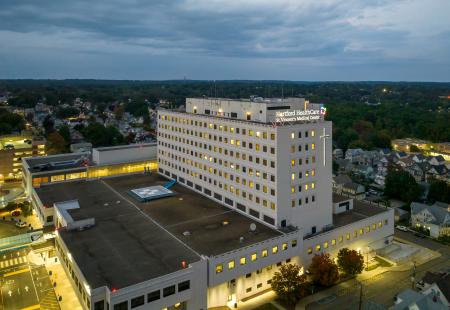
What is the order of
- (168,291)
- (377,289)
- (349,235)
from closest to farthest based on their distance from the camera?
1. (168,291)
2. (377,289)
3. (349,235)

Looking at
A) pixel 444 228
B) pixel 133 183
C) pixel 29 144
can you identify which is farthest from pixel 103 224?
pixel 29 144

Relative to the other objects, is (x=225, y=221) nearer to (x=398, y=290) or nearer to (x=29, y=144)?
(x=398, y=290)

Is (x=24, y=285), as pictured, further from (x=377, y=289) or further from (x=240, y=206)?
(x=377, y=289)

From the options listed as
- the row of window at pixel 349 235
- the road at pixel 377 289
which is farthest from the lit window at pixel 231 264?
the row of window at pixel 349 235

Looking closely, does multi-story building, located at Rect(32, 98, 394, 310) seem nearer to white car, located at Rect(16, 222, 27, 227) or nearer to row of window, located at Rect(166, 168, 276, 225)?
row of window, located at Rect(166, 168, 276, 225)

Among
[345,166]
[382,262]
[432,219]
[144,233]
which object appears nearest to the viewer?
[144,233]

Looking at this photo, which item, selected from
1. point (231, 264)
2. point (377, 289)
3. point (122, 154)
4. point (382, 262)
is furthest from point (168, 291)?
point (122, 154)

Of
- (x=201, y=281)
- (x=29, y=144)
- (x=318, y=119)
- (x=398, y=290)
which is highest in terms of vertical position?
(x=318, y=119)
